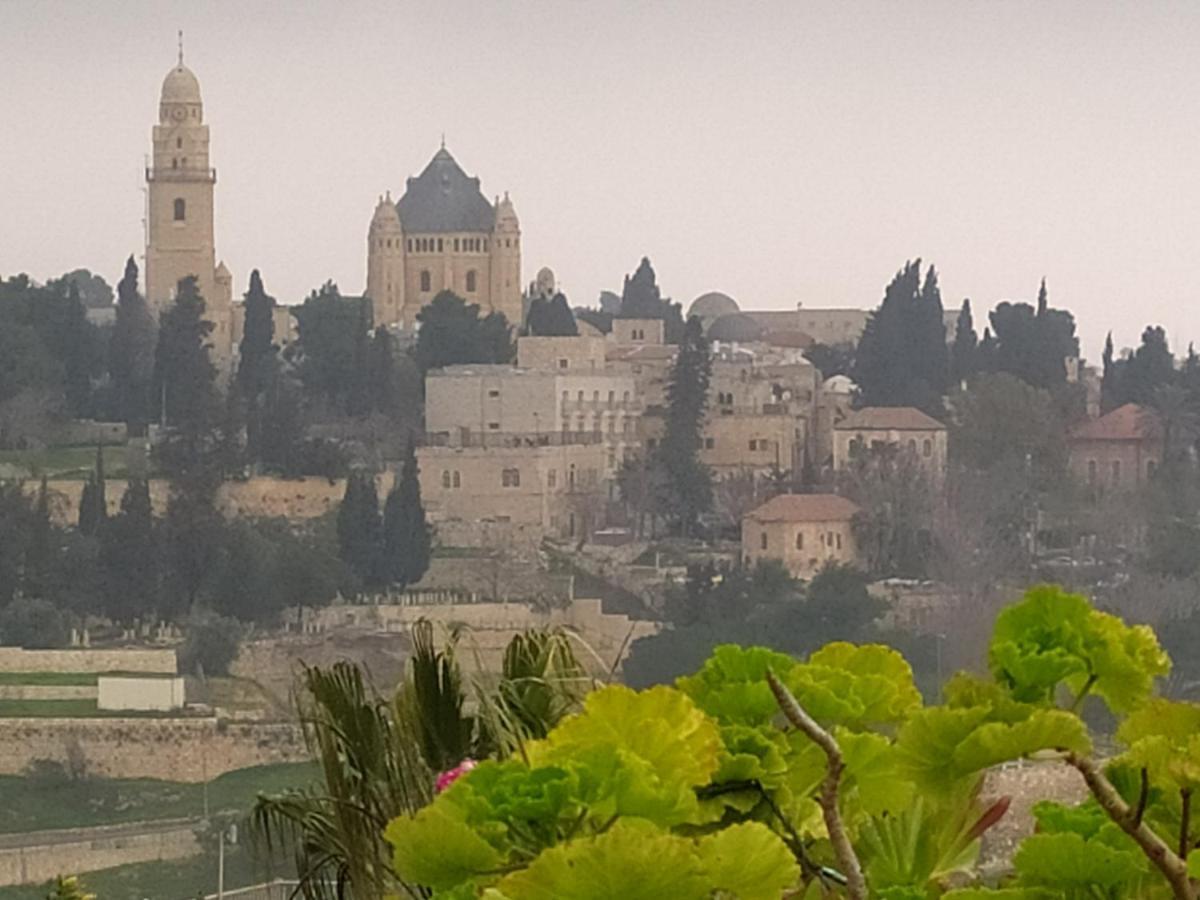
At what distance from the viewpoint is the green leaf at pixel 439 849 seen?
2.33ft

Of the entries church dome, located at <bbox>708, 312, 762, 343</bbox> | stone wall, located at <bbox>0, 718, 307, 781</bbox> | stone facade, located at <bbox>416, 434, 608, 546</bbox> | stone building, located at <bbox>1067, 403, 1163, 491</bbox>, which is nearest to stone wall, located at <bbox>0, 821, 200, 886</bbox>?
stone wall, located at <bbox>0, 718, 307, 781</bbox>

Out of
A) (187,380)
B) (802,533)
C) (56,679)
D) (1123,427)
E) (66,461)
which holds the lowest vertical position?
(56,679)

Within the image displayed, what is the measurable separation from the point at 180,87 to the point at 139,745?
36.3 ft

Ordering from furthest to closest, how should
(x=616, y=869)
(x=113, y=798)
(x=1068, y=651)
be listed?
1. (x=113, y=798)
2. (x=1068, y=651)
3. (x=616, y=869)

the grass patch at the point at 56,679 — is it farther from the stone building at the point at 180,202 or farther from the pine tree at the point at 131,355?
the stone building at the point at 180,202

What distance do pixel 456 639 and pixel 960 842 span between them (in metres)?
0.51

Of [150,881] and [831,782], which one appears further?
[150,881]

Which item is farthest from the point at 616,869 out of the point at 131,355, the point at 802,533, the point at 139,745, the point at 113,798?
the point at 131,355

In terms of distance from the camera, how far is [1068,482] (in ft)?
68.0

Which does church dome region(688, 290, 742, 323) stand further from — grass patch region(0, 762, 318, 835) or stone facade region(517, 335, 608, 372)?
grass patch region(0, 762, 318, 835)

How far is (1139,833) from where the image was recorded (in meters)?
0.71

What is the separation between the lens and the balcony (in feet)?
85.3

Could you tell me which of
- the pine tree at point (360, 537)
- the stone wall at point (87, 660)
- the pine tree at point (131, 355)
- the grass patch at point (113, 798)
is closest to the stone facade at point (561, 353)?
the pine tree at point (131, 355)

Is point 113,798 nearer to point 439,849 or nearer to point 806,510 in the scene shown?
point 806,510
